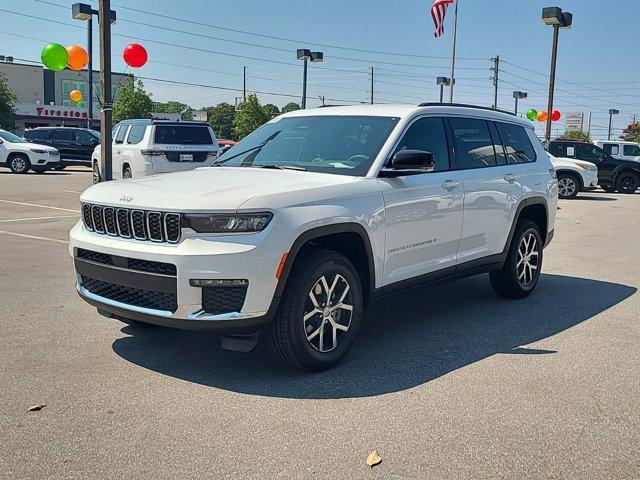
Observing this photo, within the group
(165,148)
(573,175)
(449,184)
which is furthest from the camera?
(573,175)

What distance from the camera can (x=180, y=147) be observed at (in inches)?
634

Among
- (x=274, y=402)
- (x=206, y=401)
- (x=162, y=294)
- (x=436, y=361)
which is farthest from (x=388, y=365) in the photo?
(x=162, y=294)

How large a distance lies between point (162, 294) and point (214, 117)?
123 metres

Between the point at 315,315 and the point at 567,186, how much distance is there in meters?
18.2

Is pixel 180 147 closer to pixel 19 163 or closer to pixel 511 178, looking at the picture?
pixel 511 178

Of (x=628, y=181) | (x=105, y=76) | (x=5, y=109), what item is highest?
(x=5, y=109)

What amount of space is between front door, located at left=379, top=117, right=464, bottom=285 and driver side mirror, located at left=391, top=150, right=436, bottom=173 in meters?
0.14

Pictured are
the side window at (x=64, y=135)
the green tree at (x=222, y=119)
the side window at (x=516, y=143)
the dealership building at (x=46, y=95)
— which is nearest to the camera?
the side window at (x=516, y=143)

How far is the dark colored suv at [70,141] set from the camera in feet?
93.8

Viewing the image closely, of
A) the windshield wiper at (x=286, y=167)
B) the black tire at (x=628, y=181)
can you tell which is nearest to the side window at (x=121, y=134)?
the windshield wiper at (x=286, y=167)

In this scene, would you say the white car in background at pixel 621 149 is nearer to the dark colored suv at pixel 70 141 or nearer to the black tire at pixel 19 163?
the dark colored suv at pixel 70 141

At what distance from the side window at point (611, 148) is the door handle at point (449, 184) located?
22039 millimetres

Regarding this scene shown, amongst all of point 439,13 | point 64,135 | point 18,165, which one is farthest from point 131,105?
point 439,13

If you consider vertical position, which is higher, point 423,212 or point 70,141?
point 70,141
